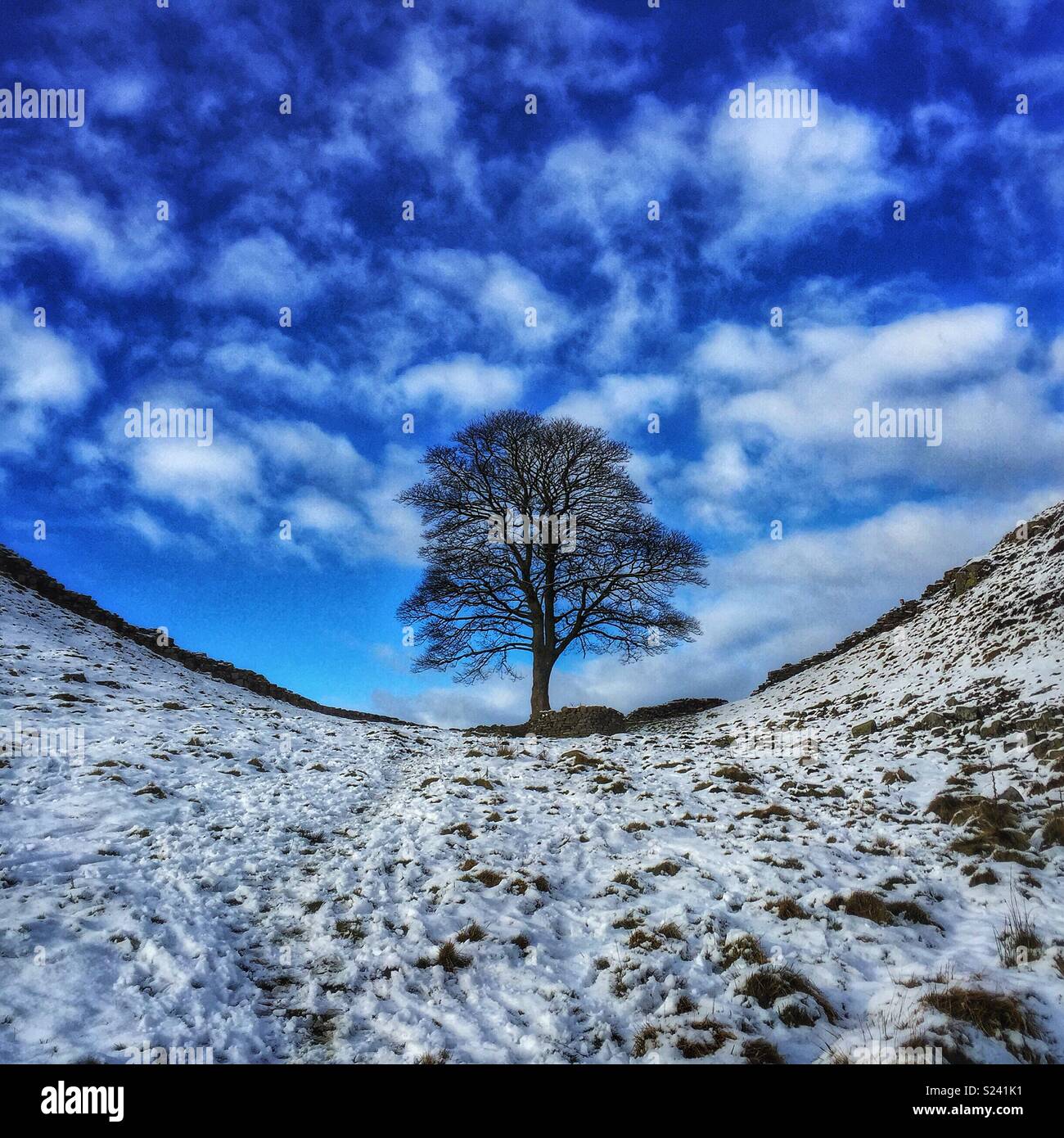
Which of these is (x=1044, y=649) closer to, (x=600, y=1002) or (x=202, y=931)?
(x=600, y=1002)

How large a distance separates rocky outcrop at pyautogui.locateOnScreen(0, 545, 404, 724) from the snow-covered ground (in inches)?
364

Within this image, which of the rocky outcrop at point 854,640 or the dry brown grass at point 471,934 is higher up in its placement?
the rocky outcrop at point 854,640

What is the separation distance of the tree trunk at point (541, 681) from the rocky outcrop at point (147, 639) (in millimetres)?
5181

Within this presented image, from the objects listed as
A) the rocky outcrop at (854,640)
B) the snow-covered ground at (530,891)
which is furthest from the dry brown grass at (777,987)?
the rocky outcrop at (854,640)

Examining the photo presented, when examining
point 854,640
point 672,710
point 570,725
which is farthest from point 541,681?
point 854,640

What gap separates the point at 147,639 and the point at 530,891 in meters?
22.3

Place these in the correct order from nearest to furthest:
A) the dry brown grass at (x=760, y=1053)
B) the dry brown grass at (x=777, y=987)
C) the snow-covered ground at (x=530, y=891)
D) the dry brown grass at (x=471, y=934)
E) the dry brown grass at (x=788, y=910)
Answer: the dry brown grass at (x=760, y=1053), the snow-covered ground at (x=530, y=891), the dry brown grass at (x=777, y=987), the dry brown grass at (x=471, y=934), the dry brown grass at (x=788, y=910)

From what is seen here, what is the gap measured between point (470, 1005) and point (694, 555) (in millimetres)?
20010

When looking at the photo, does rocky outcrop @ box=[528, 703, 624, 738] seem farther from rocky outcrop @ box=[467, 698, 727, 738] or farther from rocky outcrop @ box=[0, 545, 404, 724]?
rocky outcrop @ box=[0, 545, 404, 724]

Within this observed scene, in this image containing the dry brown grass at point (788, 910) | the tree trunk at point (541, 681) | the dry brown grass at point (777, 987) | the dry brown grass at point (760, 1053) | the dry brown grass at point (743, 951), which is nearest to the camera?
the dry brown grass at point (760, 1053)

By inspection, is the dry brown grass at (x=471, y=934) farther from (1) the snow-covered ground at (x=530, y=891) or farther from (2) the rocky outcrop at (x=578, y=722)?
(2) the rocky outcrop at (x=578, y=722)

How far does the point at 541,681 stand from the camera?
77.1ft

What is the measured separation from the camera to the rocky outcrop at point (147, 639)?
2380 cm

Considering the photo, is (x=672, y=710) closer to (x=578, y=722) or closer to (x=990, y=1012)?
(x=578, y=722)
